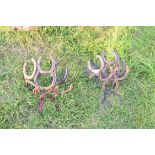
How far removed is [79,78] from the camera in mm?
2438

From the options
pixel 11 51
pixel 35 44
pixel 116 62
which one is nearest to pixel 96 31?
pixel 116 62

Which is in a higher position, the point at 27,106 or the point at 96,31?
the point at 96,31

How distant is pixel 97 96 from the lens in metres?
2.44

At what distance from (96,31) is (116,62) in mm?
232

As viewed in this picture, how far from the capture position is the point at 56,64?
243 centimetres

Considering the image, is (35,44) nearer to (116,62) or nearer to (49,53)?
(49,53)

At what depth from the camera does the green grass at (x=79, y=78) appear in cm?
243

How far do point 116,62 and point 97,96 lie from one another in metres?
0.24

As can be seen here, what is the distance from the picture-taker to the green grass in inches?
95.6

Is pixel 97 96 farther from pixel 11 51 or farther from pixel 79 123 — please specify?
pixel 11 51

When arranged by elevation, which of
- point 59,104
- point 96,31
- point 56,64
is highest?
point 96,31
